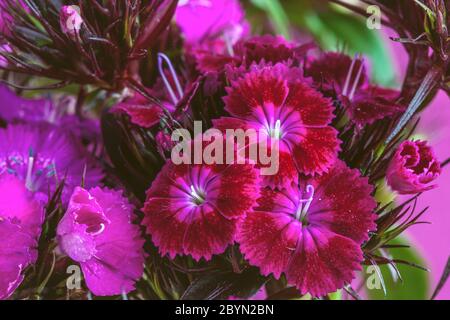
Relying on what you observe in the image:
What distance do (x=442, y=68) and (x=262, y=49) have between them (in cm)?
14

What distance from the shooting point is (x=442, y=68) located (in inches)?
20.0

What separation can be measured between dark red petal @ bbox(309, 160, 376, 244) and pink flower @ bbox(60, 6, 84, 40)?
0.21m

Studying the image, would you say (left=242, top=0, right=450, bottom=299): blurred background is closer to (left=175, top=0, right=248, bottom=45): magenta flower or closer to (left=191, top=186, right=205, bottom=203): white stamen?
(left=175, top=0, right=248, bottom=45): magenta flower

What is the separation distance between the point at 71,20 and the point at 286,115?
18 centimetres

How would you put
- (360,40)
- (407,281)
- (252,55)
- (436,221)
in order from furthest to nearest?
(436,221) → (360,40) → (407,281) → (252,55)

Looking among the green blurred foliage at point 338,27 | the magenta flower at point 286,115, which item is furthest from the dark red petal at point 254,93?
the green blurred foliage at point 338,27

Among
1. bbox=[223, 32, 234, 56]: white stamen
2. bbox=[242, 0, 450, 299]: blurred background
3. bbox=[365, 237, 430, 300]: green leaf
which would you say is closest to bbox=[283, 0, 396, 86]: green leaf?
bbox=[242, 0, 450, 299]: blurred background

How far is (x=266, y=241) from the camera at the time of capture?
1.44 ft

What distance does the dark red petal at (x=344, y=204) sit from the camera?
0.45 metres

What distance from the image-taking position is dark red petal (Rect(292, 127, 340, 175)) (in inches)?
17.7

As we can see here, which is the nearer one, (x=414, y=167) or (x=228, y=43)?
(x=414, y=167)

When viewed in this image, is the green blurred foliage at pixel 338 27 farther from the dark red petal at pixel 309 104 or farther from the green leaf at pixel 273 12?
the dark red petal at pixel 309 104

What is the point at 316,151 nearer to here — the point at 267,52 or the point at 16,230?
the point at 267,52

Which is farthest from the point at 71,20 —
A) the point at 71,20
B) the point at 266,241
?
the point at 266,241
